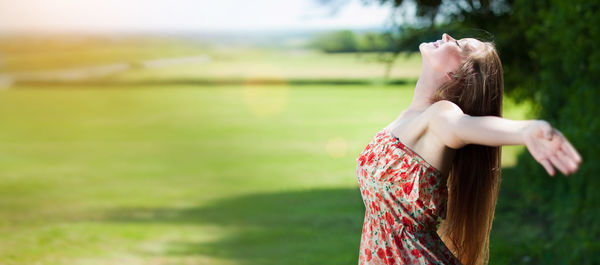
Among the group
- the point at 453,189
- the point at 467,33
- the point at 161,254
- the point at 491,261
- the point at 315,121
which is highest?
the point at 315,121

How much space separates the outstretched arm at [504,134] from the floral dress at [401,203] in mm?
201

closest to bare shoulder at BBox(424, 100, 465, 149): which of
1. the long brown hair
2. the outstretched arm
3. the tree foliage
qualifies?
the outstretched arm

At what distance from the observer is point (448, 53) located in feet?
8.64

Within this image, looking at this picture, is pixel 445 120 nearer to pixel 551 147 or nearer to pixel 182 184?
pixel 551 147

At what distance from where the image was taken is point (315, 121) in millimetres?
25500

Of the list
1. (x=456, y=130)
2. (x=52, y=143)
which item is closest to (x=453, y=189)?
(x=456, y=130)

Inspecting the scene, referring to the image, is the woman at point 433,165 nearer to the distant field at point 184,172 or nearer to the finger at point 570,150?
the finger at point 570,150

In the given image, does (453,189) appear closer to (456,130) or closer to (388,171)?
(388,171)

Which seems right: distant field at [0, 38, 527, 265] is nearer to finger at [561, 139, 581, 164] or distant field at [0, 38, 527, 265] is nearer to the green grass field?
the green grass field

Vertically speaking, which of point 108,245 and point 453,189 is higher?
point 108,245

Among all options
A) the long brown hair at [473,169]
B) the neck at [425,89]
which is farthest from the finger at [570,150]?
the neck at [425,89]

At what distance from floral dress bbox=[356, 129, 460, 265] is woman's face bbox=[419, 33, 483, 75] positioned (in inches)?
13.0

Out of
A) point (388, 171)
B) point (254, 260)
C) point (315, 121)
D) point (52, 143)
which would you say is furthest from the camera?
point (315, 121)

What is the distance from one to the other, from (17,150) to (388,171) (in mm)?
16190
